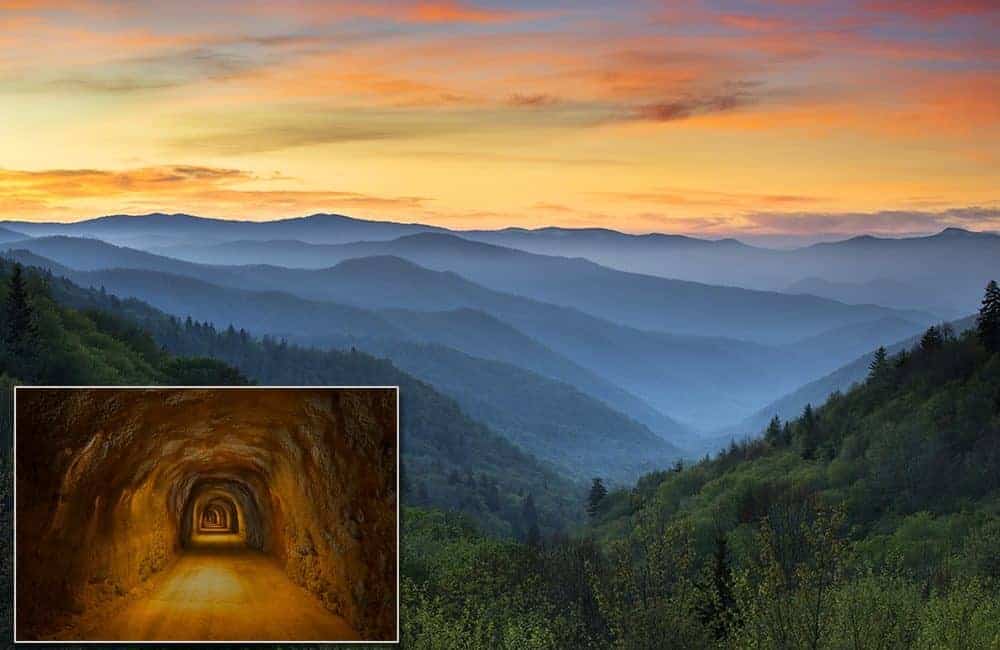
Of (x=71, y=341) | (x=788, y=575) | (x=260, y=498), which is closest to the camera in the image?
(x=260, y=498)

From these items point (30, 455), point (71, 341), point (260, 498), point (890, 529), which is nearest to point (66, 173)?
point (71, 341)

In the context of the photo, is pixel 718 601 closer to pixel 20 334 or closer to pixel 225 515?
pixel 225 515

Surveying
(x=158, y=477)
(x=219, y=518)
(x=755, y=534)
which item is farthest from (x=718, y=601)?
(x=158, y=477)

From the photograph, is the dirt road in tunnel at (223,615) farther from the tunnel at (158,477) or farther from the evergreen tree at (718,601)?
the evergreen tree at (718,601)

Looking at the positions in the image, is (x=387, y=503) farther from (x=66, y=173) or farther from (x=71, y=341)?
(x=71, y=341)

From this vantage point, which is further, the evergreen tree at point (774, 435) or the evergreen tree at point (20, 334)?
the evergreen tree at point (774, 435)

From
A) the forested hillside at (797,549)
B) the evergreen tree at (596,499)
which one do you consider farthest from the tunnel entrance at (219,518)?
the evergreen tree at (596,499)

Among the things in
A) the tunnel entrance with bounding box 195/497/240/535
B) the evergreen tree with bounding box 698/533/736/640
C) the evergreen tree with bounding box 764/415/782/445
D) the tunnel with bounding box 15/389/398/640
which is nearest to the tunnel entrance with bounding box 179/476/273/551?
the tunnel entrance with bounding box 195/497/240/535
